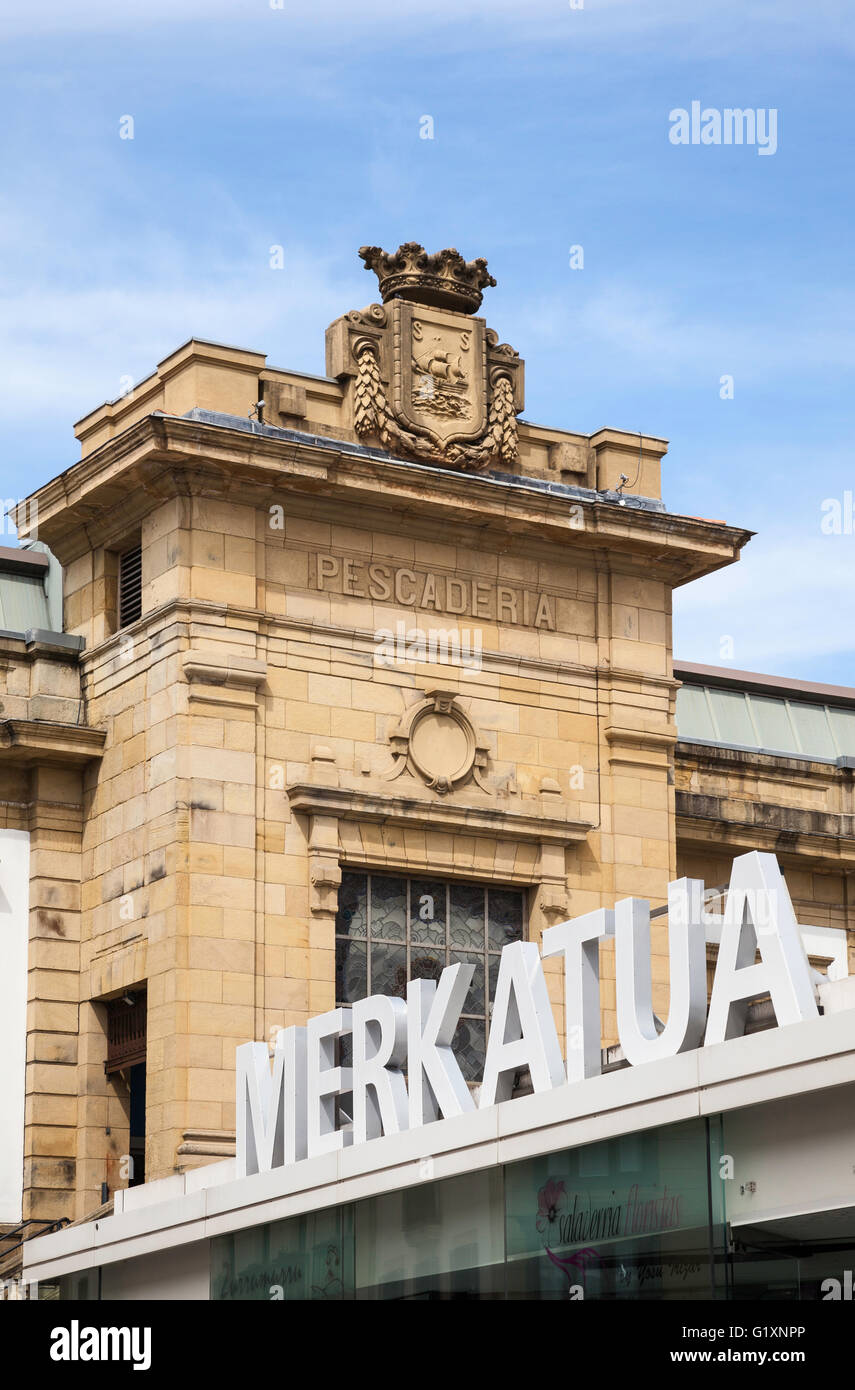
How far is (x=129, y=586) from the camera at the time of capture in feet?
128

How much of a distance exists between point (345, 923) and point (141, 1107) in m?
7.06

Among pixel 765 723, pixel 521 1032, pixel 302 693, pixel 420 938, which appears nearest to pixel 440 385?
pixel 302 693

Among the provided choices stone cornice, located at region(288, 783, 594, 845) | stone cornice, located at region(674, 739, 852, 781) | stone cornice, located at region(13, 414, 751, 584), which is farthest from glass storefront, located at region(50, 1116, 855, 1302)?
stone cornice, located at region(674, 739, 852, 781)

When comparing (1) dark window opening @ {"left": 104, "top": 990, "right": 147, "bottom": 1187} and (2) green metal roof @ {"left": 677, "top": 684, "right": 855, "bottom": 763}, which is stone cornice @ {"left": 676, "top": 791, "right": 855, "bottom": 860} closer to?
(2) green metal roof @ {"left": 677, "top": 684, "right": 855, "bottom": 763}

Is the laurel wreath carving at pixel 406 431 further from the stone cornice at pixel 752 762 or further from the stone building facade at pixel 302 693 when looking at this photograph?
the stone cornice at pixel 752 762

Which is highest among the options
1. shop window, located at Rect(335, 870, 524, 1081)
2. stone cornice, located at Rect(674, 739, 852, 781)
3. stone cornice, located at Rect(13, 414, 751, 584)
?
stone cornice, located at Rect(13, 414, 751, 584)

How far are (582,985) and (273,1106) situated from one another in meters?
6.32

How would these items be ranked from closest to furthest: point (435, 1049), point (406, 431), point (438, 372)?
point (435, 1049) → point (406, 431) → point (438, 372)

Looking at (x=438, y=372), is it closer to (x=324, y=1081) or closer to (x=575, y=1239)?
(x=324, y=1081)

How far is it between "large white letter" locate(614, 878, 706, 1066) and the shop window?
1325 cm

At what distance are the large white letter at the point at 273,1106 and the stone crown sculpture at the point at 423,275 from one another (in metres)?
14.6

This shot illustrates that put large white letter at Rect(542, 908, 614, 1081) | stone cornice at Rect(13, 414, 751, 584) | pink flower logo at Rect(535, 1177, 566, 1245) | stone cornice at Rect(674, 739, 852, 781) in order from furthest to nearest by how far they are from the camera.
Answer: stone cornice at Rect(674, 739, 852, 781), stone cornice at Rect(13, 414, 751, 584), large white letter at Rect(542, 908, 614, 1081), pink flower logo at Rect(535, 1177, 566, 1245)

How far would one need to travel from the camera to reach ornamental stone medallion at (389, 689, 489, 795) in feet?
124

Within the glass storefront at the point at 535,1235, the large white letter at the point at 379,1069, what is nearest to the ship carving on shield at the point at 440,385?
the large white letter at the point at 379,1069
